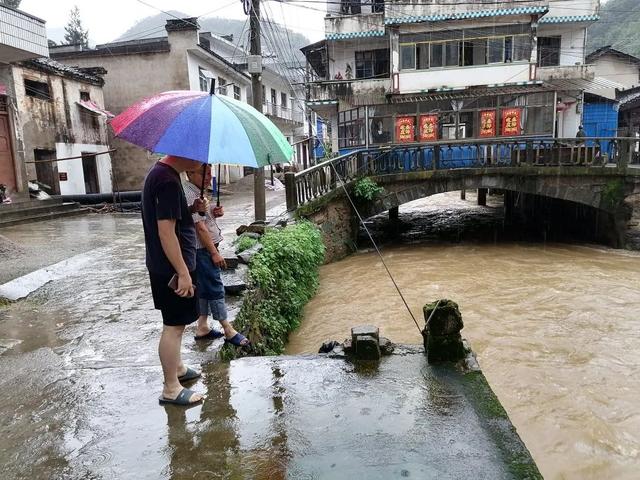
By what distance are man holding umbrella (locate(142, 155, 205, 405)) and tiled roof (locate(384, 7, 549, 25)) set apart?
2136 centimetres

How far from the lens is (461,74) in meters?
22.0

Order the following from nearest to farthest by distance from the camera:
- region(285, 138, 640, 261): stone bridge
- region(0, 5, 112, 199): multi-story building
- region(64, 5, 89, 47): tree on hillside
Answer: region(285, 138, 640, 261): stone bridge
region(0, 5, 112, 199): multi-story building
region(64, 5, 89, 47): tree on hillside

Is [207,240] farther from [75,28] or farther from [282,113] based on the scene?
[75,28]

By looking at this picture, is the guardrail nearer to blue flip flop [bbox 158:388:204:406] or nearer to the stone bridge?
the stone bridge

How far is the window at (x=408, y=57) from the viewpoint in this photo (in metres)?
22.3

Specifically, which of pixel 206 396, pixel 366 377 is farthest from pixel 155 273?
pixel 366 377

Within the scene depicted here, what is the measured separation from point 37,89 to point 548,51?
2363cm

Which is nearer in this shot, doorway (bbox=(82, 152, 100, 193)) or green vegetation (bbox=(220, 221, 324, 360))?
green vegetation (bbox=(220, 221, 324, 360))

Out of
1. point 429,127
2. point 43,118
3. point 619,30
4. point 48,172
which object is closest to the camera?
point 43,118

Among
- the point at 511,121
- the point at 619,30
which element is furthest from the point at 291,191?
the point at 619,30

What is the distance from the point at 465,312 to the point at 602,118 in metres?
24.4

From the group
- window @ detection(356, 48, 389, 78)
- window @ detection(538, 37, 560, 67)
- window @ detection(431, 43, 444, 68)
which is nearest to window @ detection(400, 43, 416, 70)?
window @ detection(431, 43, 444, 68)

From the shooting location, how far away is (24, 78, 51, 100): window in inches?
631

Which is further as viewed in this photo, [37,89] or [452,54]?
[452,54]
